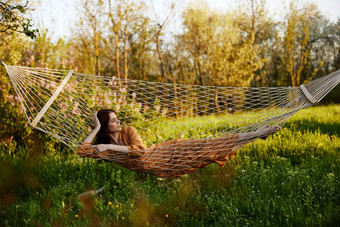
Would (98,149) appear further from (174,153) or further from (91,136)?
(174,153)

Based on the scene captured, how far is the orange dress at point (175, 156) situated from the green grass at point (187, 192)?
26 centimetres

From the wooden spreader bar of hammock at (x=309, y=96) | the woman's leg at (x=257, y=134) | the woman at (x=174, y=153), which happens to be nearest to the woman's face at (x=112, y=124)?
the woman at (x=174, y=153)

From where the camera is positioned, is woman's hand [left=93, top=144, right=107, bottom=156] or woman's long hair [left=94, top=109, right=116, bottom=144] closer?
woman's hand [left=93, top=144, right=107, bottom=156]

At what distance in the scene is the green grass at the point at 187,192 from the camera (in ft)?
Result: 5.59

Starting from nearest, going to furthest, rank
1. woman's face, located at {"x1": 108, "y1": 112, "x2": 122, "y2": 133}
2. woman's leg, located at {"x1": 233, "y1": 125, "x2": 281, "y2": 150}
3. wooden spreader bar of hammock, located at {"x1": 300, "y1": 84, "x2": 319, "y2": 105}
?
woman's leg, located at {"x1": 233, "y1": 125, "x2": 281, "y2": 150}
wooden spreader bar of hammock, located at {"x1": 300, "y1": 84, "x2": 319, "y2": 105}
woman's face, located at {"x1": 108, "y1": 112, "x2": 122, "y2": 133}

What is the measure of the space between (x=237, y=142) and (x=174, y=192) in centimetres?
60

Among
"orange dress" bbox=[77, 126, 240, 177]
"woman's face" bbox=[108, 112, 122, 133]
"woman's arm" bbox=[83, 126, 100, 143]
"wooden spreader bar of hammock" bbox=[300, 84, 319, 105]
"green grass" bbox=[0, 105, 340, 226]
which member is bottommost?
"green grass" bbox=[0, 105, 340, 226]

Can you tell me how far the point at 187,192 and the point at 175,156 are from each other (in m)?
0.33

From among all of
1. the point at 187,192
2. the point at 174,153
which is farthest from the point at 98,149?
the point at 187,192

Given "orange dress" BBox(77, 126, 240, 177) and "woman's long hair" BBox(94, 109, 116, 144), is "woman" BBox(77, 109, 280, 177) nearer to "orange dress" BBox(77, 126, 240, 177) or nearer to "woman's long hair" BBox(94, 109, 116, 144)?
"orange dress" BBox(77, 126, 240, 177)

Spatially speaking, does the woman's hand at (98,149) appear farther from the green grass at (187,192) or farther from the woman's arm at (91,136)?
the green grass at (187,192)

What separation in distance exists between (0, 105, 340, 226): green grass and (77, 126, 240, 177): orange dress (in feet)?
0.84

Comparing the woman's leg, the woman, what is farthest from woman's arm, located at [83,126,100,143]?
the woman's leg

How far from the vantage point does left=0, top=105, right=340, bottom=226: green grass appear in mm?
1705
